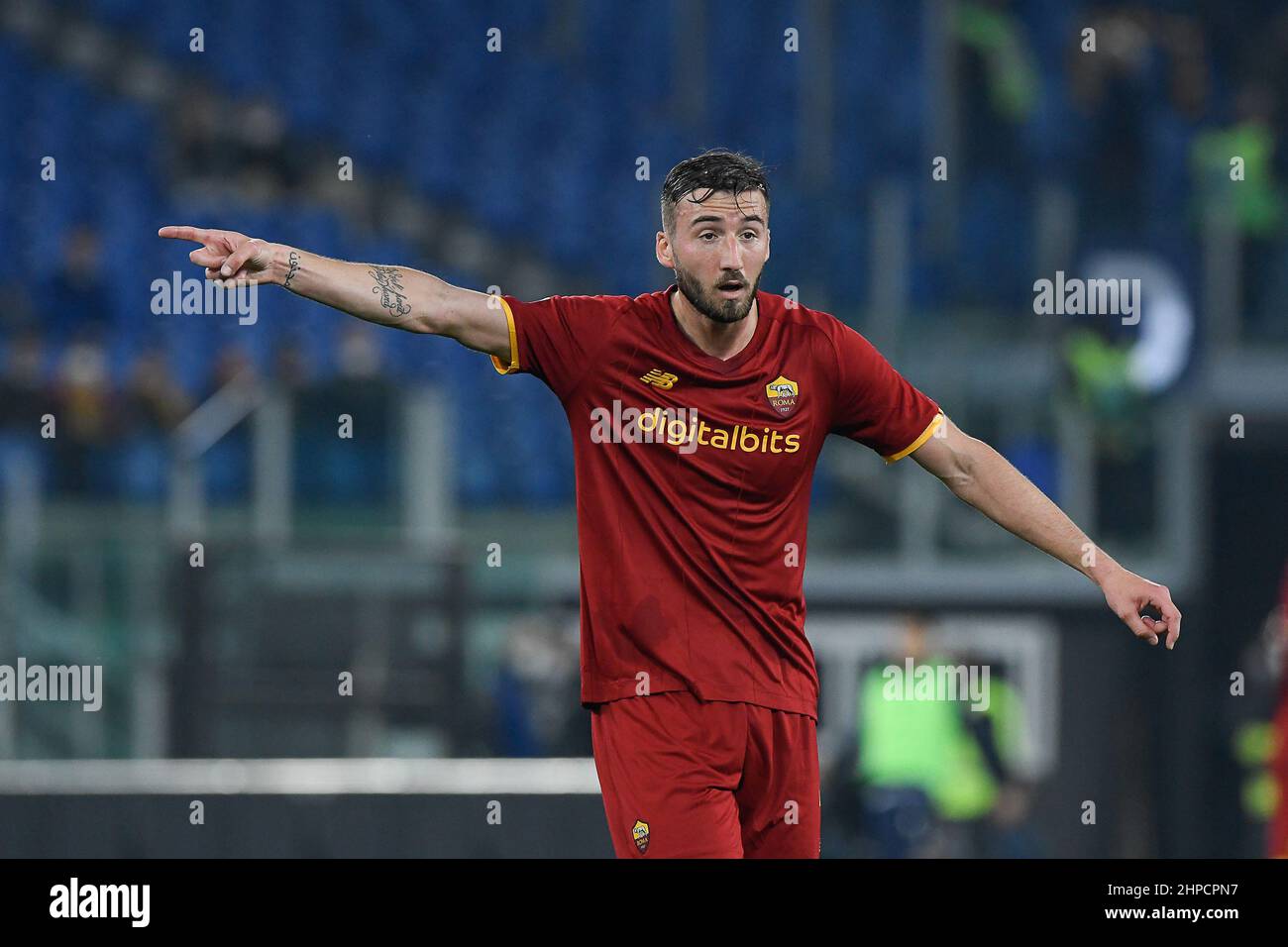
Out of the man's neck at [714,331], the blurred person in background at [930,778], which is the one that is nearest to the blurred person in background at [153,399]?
the blurred person in background at [930,778]

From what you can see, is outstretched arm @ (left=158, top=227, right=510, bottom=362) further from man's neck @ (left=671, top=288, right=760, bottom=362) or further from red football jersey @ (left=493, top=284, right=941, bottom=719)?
man's neck @ (left=671, top=288, right=760, bottom=362)

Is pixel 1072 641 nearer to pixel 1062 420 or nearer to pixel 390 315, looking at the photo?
pixel 1062 420

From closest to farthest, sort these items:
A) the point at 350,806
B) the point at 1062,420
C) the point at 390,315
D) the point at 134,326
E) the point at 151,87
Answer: the point at 390,315
the point at 350,806
the point at 1062,420
the point at 134,326
the point at 151,87

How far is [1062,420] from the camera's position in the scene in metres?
12.3

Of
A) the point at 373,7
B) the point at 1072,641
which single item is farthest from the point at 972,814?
the point at 373,7

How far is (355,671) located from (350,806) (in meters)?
0.82

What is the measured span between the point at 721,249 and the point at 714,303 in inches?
5.6

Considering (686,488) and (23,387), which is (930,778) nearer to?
(23,387)

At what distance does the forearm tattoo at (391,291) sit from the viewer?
5.21m

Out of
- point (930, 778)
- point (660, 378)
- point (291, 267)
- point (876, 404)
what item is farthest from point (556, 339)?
point (930, 778)

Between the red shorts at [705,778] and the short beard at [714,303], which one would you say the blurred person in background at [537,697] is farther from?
the short beard at [714,303]

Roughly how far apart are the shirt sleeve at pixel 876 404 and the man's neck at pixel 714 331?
24 centimetres

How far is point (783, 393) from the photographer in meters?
5.38

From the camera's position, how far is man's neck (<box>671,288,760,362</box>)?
539cm
